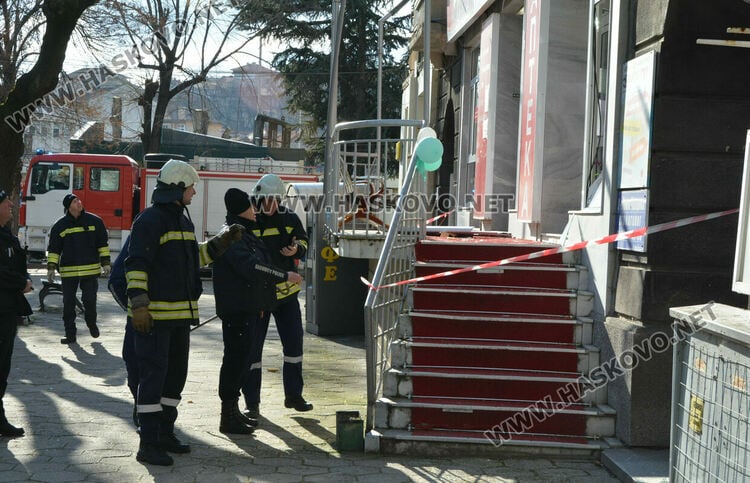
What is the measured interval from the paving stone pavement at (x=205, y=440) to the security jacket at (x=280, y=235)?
1035 millimetres

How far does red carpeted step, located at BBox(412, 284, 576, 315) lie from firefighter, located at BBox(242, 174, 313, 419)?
990mm

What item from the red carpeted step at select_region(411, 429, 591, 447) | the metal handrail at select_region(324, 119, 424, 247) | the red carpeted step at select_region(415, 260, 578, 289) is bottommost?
the red carpeted step at select_region(411, 429, 591, 447)

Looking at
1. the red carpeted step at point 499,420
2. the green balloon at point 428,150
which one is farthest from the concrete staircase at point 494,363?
the green balloon at point 428,150

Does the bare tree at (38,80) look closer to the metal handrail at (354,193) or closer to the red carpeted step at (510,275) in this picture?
the metal handrail at (354,193)

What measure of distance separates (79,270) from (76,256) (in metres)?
0.18

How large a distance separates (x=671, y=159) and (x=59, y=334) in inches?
327

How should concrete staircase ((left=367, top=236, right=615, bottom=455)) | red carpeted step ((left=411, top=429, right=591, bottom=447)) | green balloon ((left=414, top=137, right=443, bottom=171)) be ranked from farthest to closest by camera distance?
green balloon ((left=414, top=137, right=443, bottom=171)) < concrete staircase ((left=367, top=236, right=615, bottom=455)) < red carpeted step ((left=411, top=429, right=591, bottom=447))

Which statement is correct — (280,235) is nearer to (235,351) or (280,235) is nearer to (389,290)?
(389,290)

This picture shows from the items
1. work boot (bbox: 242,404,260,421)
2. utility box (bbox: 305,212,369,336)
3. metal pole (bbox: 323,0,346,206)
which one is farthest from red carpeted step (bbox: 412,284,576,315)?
utility box (bbox: 305,212,369,336)

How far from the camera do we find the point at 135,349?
5473 mm

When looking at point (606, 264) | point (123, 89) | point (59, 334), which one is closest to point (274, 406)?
point (606, 264)

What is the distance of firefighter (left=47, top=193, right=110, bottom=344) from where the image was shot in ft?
34.3

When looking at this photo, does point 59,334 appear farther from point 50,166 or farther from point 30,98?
point 50,166

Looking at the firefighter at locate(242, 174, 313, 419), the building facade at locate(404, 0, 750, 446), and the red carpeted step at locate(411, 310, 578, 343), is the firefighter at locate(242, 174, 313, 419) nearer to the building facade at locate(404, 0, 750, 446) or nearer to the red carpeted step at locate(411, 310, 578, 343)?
the red carpeted step at locate(411, 310, 578, 343)
